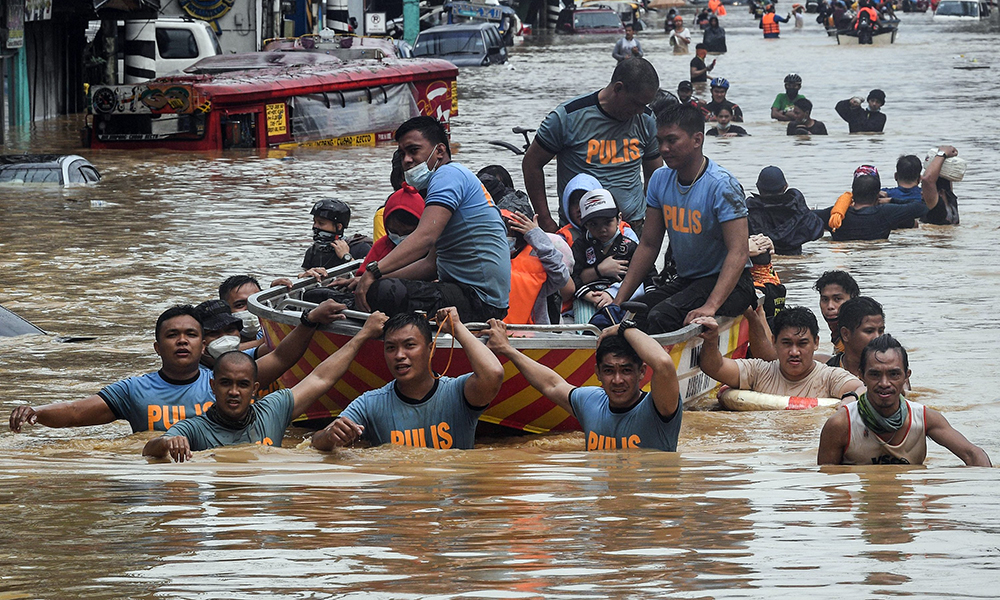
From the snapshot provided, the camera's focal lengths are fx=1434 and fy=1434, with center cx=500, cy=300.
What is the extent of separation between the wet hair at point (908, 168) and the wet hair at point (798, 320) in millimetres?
7588

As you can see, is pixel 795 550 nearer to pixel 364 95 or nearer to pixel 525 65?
pixel 364 95

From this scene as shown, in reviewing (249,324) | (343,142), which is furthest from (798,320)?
(343,142)

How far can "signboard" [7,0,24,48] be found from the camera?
73.3 feet

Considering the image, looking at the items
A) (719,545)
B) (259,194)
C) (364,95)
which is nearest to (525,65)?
(364,95)

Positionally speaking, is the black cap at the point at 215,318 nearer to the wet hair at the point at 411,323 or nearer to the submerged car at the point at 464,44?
the wet hair at the point at 411,323

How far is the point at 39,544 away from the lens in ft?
13.0

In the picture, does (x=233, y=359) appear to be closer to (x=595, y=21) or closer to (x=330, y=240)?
(x=330, y=240)

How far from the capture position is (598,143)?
9.27 meters

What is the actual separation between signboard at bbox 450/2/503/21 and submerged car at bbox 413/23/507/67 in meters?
7.39

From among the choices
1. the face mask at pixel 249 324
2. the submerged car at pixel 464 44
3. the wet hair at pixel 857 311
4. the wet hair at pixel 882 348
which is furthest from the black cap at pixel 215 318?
the submerged car at pixel 464 44

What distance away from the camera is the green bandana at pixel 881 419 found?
5.83 metres

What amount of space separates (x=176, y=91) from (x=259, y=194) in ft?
14.1

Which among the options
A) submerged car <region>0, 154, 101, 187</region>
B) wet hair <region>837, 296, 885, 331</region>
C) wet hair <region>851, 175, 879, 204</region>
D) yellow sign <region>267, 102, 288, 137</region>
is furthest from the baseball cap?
yellow sign <region>267, 102, 288, 137</region>

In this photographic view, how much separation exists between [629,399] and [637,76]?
315 cm
